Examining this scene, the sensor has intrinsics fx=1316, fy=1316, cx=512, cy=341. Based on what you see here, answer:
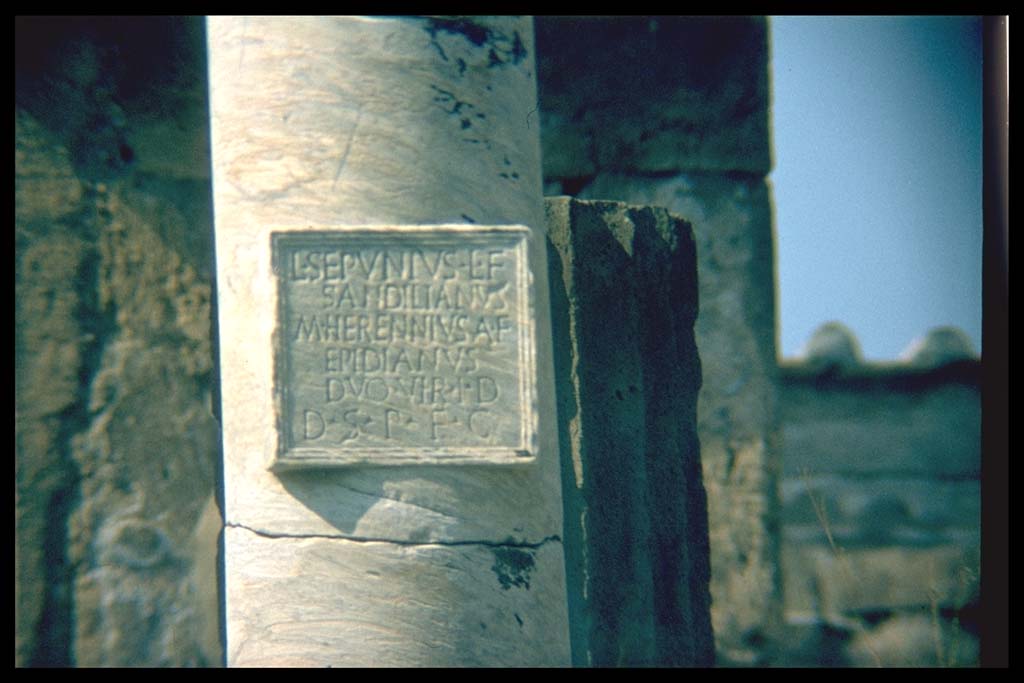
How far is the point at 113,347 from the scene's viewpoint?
4.51m

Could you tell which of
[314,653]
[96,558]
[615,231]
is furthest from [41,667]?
[615,231]

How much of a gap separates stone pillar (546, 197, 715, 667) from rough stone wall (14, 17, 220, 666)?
5.85ft

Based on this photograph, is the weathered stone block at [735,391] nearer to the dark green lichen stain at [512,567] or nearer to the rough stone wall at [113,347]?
the rough stone wall at [113,347]

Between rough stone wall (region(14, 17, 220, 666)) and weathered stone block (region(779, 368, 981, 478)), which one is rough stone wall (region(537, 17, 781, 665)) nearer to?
rough stone wall (region(14, 17, 220, 666))

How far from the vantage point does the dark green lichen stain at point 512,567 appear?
10.2ft

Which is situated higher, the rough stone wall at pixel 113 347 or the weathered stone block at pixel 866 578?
the rough stone wall at pixel 113 347

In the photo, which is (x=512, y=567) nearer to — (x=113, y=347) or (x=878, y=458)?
(x=113, y=347)

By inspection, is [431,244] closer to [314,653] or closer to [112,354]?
[314,653]

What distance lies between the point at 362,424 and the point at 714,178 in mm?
2740

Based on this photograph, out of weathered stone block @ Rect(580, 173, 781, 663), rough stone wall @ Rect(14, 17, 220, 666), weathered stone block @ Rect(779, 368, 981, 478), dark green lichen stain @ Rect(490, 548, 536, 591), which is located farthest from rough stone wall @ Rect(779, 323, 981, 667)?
dark green lichen stain @ Rect(490, 548, 536, 591)

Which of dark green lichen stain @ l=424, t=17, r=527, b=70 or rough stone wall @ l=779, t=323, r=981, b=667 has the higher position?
dark green lichen stain @ l=424, t=17, r=527, b=70

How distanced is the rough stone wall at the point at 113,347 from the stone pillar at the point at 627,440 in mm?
1784

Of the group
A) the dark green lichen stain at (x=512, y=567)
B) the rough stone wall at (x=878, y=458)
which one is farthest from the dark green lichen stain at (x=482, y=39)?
the rough stone wall at (x=878, y=458)

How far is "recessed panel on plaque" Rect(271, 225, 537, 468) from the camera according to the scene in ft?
9.77
